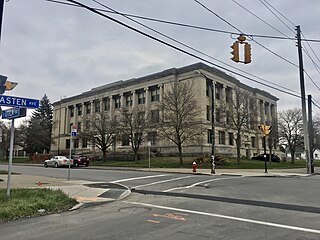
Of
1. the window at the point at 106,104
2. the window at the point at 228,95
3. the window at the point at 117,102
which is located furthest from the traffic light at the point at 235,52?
the window at the point at 106,104

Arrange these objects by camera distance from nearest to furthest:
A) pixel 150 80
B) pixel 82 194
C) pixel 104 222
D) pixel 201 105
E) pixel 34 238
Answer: pixel 34 238 < pixel 104 222 < pixel 82 194 < pixel 201 105 < pixel 150 80

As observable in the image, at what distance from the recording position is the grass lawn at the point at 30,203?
26.5ft

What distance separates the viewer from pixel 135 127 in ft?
138

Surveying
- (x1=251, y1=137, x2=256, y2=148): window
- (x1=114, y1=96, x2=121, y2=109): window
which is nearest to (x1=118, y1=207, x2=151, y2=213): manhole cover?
(x1=114, y1=96, x2=121, y2=109): window

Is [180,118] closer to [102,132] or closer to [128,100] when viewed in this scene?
[102,132]

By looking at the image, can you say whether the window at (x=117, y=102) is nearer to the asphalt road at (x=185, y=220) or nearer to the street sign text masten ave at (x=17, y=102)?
the asphalt road at (x=185, y=220)

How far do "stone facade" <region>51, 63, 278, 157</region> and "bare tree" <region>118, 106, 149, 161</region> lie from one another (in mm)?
1727

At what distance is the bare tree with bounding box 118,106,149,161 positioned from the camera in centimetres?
4194

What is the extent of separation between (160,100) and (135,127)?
10.7 metres

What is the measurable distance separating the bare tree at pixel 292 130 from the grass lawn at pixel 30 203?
42.1m

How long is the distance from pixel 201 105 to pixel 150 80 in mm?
12056

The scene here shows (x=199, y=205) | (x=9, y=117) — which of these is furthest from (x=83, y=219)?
(x=9, y=117)

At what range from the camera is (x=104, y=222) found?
7555 millimetres

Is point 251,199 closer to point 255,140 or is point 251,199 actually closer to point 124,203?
point 124,203
